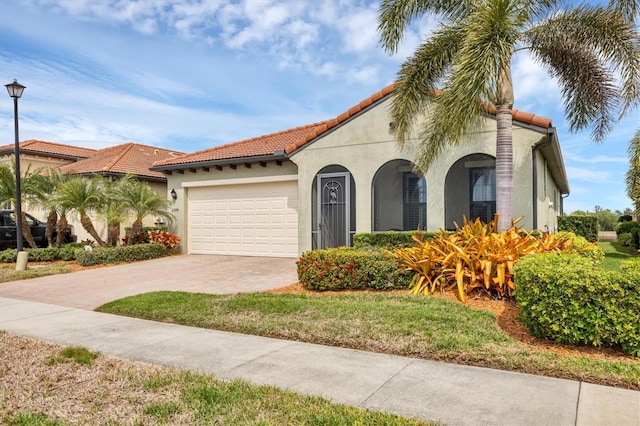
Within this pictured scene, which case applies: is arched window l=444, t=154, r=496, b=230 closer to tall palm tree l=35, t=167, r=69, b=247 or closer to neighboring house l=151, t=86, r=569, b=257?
neighboring house l=151, t=86, r=569, b=257

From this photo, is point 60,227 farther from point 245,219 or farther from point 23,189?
point 245,219

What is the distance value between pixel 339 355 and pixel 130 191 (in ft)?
42.8

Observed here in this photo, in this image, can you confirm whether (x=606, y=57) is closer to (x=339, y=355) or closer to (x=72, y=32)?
(x=339, y=355)

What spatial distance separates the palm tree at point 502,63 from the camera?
8078 millimetres

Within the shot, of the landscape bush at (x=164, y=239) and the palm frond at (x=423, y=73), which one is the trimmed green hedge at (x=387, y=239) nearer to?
the palm frond at (x=423, y=73)

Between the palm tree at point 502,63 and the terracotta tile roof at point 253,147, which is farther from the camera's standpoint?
the terracotta tile roof at point 253,147

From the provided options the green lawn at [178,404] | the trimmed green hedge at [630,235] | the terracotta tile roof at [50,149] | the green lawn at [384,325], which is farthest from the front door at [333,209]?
the terracotta tile roof at [50,149]

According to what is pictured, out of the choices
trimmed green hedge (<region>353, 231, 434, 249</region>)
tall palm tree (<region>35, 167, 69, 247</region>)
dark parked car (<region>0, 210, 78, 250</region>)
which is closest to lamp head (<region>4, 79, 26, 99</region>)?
tall palm tree (<region>35, 167, 69, 247</region>)

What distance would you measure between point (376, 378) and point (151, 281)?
838 centimetres

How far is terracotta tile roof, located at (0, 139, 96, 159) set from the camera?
2481 centimetres

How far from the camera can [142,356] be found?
5.04 metres

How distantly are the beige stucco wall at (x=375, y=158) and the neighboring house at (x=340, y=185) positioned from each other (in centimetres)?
3

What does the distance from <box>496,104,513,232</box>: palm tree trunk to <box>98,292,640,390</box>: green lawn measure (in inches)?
109

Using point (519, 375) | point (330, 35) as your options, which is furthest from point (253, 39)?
point (519, 375)
